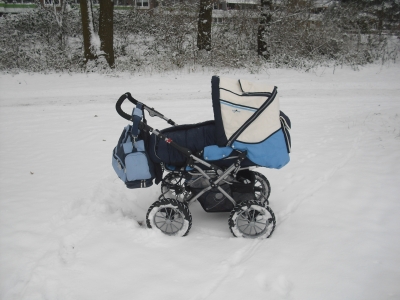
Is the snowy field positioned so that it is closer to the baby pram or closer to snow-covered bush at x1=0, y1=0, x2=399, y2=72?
the baby pram

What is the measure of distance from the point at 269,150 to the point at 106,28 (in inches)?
417

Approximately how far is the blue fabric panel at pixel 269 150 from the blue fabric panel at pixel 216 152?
97 mm

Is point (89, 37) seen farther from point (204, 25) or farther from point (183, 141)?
point (183, 141)

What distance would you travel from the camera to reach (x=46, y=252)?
293 cm

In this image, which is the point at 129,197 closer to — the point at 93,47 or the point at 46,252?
the point at 46,252

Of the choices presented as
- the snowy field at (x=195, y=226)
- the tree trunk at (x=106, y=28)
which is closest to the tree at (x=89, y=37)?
the tree trunk at (x=106, y=28)

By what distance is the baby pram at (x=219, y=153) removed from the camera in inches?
117

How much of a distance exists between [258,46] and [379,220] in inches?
462

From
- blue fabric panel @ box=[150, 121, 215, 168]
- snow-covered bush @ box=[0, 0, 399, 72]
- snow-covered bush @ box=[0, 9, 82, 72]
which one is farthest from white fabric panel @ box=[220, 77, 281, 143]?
snow-covered bush @ box=[0, 9, 82, 72]

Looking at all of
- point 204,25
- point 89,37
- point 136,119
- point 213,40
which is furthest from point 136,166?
point 213,40

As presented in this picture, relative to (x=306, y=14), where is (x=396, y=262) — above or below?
below

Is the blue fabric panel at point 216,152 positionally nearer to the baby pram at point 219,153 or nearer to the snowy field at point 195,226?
the baby pram at point 219,153

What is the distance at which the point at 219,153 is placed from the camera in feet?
10.0

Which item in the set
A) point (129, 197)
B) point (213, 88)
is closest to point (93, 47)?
point (129, 197)
